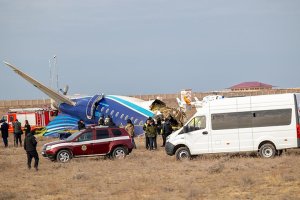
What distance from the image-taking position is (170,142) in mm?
27141

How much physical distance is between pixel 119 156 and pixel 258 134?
6.31 metres

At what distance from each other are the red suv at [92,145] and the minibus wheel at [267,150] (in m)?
5.95

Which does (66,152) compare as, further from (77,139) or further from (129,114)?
(129,114)

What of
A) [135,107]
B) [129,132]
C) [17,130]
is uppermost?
[135,107]

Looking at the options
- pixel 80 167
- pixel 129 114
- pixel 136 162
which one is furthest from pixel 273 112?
pixel 129 114

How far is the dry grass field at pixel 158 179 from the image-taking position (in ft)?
58.2

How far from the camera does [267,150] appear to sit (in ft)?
85.4

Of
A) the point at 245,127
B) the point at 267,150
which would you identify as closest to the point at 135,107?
the point at 245,127

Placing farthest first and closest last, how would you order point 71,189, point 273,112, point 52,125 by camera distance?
point 52,125 → point 273,112 → point 71,189

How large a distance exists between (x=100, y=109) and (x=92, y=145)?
14.6 m

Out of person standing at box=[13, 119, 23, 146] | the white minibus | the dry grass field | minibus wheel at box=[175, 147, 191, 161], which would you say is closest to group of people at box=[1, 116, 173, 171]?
person standing at box=[13, 119, 23, 146]

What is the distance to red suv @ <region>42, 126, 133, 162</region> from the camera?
28.5 meters

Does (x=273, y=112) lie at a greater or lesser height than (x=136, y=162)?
greater

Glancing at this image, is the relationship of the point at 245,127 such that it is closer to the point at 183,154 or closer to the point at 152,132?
the point at 183,154
